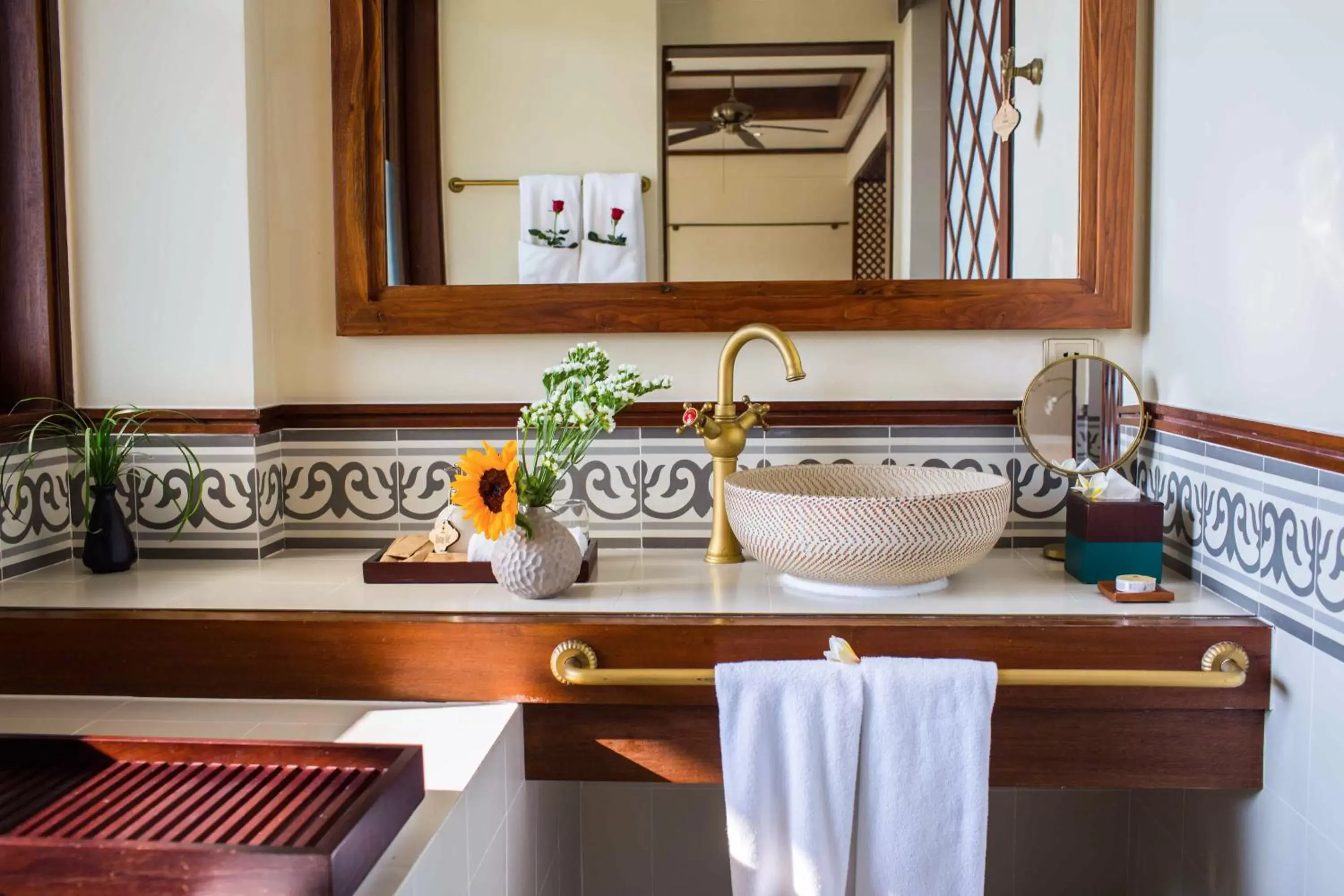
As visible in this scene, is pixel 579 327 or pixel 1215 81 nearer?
pixel 1215 81

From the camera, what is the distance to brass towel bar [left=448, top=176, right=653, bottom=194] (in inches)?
66.9

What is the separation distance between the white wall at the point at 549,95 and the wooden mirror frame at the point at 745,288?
Result: 11cm

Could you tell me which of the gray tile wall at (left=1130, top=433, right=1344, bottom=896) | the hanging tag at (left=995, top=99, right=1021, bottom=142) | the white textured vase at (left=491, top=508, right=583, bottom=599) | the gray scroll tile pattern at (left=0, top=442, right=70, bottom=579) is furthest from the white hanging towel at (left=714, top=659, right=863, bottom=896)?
the gray scroll tile pattern at (left=0, top=442, right=70, bottom=579)

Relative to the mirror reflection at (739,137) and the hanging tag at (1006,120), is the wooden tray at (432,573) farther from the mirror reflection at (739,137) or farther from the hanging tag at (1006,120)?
the hanging tag at (1006,120)

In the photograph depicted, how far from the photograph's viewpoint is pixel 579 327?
1.73 metres

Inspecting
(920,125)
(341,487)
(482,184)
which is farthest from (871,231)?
(341,487)

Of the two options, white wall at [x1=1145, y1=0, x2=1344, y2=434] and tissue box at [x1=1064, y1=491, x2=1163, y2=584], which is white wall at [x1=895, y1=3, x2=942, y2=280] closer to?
white wall at [x1=1145, y1=0, x2=1344, y2=434]

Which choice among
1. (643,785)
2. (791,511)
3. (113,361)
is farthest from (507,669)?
(113,361)

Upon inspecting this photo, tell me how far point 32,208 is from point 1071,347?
161 cm

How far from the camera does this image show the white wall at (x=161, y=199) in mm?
1664

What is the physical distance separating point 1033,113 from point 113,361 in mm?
1486

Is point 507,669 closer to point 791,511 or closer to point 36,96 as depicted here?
point 791,511

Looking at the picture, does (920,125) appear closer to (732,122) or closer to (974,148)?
(974,148)

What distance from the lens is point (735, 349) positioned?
1.61 meters
